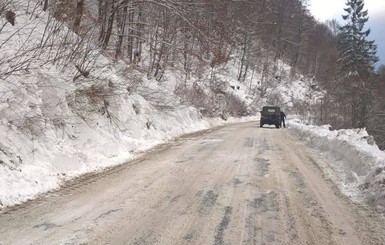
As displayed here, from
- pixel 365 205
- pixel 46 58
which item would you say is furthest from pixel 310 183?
pixel 46 58

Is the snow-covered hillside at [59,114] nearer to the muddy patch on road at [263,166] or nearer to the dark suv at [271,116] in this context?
the muddy patch on road at [263,166]

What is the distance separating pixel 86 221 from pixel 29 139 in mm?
3614

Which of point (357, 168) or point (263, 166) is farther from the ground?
point (357, 168)

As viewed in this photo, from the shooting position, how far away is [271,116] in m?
30.8

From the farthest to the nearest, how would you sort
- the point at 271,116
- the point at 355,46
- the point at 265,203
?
the point at 355,46
the point at 271,116
the point at 265,203

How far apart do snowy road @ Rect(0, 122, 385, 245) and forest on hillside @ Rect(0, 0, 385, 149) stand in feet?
12.3

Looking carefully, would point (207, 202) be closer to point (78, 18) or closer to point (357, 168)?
point (357, 168)

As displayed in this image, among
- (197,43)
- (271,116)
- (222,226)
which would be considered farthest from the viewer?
(271,116)

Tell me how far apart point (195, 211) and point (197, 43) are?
12.0 meters

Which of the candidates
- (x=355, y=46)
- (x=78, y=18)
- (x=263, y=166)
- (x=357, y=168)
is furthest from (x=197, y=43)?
(x=355, y=46)

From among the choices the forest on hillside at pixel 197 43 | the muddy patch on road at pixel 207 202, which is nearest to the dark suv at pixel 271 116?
the forest on hillside at pixel 197 43

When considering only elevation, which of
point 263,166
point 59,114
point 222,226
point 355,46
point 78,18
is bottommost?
point 222,226

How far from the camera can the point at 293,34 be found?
73.8 meters

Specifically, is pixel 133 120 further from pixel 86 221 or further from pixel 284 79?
pixel 284 79
